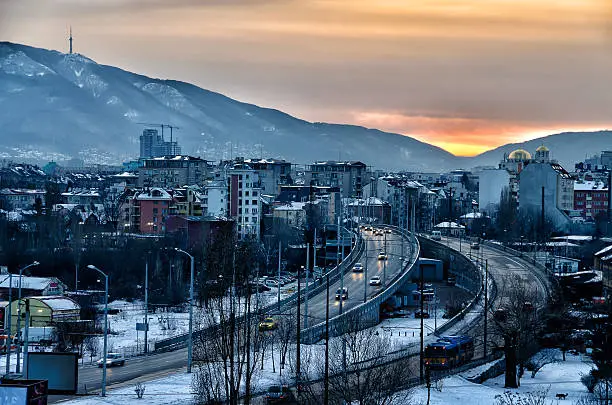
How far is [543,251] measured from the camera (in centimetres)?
6744

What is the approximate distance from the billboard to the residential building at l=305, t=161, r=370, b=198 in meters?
108

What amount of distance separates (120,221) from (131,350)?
142 ft

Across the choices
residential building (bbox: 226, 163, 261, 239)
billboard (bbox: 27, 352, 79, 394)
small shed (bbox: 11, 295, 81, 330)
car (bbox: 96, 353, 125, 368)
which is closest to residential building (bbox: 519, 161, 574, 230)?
residential building (bbox: 226, 163, 261, 239)

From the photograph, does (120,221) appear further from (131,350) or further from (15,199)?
(131,350)

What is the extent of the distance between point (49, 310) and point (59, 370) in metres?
16.7

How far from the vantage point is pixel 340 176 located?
133 meters

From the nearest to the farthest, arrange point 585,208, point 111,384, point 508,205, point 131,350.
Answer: point 111,384, point 131,350, point 508,205, point 585,208

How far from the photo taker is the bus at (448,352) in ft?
97.7

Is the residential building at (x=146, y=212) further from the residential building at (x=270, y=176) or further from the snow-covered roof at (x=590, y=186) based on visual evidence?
the residential building at (x=270, y=176)

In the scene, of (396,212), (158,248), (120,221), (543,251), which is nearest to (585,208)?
(396,212)

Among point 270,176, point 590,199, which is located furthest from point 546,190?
point 270,176

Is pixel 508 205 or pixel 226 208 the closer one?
pixel 226 208

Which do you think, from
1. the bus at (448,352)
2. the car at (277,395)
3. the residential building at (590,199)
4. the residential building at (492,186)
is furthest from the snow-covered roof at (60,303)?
the residential building at (492,186)

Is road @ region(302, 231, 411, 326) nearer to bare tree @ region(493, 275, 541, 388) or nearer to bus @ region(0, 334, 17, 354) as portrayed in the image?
bare tree @ region(493, 275, 541, 388)
